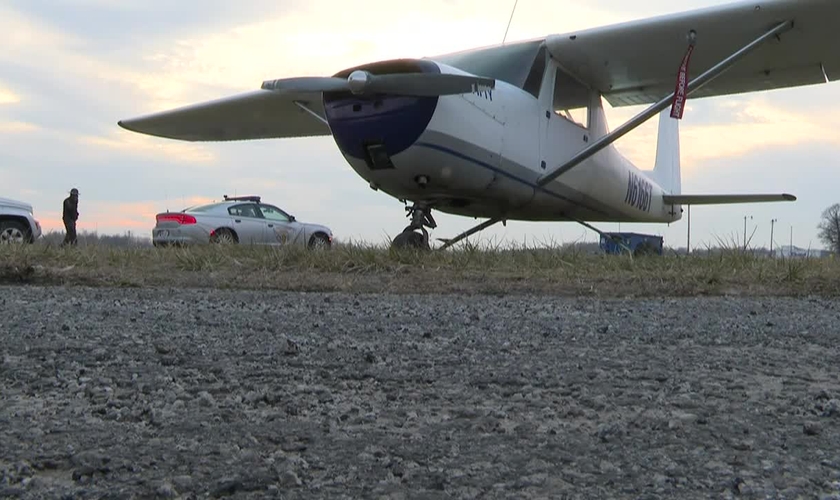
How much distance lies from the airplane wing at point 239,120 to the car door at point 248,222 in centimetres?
291

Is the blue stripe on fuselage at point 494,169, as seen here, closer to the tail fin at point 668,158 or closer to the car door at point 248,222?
the tail fin at point 668,158

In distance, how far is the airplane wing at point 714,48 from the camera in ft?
26.7

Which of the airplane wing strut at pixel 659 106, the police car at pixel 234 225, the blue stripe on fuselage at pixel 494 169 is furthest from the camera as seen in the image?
the police car at pixel 234 225

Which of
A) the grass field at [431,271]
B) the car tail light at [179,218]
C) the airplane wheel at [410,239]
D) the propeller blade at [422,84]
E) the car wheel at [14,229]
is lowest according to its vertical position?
the grass field at [431,271]

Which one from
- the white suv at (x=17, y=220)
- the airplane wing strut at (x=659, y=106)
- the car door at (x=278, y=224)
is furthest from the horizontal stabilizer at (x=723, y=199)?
the white suv at (x=17, y=220)

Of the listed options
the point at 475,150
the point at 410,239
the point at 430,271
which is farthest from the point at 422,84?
the point at 430,271

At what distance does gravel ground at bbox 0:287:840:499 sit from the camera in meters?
1.33

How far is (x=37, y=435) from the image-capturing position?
61.0 inches

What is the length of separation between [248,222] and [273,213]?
0.85 metres

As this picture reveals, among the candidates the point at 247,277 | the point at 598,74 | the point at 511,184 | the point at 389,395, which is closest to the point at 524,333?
the point at 389,395

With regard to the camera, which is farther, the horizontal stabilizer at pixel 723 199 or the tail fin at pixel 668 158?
the tail fin at pixel 668 158

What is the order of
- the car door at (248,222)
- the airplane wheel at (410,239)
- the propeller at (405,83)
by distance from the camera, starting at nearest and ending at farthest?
the propeller at (405,83)
the airplane wheel at (410,239)
the car door at (248,222)

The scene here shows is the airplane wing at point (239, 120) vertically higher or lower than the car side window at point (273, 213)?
higher

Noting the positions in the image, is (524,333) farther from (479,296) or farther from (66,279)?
(66,279)
